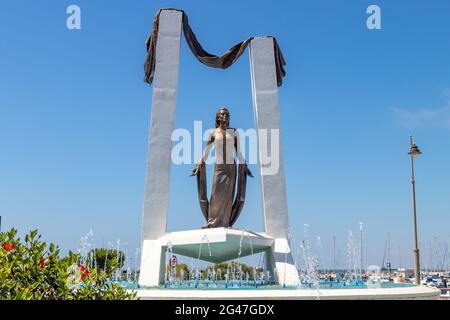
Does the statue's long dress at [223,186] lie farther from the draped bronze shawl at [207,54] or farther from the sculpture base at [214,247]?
the draped bronze shawl at [207,54]

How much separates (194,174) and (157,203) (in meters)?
1.41

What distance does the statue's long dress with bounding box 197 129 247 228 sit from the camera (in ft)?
45.9

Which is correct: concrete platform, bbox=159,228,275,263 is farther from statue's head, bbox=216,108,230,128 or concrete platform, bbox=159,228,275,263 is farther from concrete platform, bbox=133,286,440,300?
concrete platform, bbox=133,286,440,300

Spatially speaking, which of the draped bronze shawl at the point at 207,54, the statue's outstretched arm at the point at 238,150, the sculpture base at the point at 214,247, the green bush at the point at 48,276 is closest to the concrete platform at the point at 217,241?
the sculpture base at the point at 214,247

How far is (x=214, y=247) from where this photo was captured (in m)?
13.0

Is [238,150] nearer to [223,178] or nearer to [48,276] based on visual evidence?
[223,178]

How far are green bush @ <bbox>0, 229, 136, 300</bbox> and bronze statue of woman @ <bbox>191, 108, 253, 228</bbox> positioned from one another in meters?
8.81

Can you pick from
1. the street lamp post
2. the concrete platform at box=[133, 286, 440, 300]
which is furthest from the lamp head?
the concrete platform at box=[133, 286, 440, 300]

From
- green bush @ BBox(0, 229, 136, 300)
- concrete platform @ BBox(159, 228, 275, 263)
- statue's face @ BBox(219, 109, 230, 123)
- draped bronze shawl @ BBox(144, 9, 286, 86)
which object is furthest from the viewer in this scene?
draped bronze shawl @ BBox(144, 9, 286, 86)

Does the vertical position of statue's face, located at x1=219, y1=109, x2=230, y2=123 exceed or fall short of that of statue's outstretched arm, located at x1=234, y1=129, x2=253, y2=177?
it exceeds it

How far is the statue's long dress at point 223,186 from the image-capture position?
1399 cm

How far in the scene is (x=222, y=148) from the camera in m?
14.2
